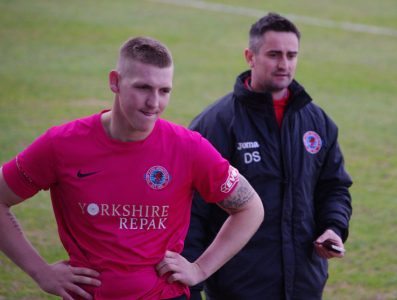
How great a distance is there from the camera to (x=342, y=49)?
19016mm

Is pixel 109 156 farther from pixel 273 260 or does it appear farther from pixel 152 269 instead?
pixel 273 260

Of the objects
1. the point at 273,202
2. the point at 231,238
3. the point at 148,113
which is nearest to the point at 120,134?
the point at 148,113

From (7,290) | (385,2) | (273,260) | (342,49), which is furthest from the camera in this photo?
(385,2)

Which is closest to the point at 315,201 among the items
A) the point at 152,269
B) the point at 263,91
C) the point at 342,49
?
the point at 263,91

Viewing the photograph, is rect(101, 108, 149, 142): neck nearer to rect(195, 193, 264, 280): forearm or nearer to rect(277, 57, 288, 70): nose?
rect(195, 193, 264, 280): forearm

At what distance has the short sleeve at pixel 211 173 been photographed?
12.9ft

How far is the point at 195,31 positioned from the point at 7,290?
13.7 meters

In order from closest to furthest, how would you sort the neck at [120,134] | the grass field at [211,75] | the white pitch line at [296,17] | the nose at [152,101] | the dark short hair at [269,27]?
the nose at [152,101]
the neck at [120,134]
the dark short hair at [269,27]
the grass field at [211,75]
the white pitch line at [296,17]

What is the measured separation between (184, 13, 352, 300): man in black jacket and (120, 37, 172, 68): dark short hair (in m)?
1.22

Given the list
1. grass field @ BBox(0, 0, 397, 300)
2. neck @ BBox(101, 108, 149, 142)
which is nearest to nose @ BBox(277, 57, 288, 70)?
neck @ BBox(101, 108, 149, 142)

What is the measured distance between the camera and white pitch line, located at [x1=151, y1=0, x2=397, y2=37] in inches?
824

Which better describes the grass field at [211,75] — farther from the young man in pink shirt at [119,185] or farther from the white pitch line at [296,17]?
the young man in pink shirt at [119,185]

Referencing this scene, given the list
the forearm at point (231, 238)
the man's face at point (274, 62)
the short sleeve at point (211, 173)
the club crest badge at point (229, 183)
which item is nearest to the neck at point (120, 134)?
the short sleeve at point (211, 173)

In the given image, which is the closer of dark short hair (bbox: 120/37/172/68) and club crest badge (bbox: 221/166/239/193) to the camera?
dark short hair (bbox: 120/37/172/68)
